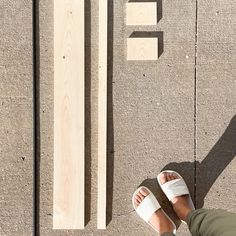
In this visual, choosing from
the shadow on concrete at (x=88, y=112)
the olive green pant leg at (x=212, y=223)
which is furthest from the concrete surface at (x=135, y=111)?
the olive green pant leg at (x=212, y=223)

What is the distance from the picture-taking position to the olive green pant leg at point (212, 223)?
6.66 feet

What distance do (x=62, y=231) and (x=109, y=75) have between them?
932 millimetres

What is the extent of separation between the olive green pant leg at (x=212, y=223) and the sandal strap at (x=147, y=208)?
237 millimetres

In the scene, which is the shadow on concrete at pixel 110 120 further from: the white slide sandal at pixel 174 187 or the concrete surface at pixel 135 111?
the white slide sandal at pixel 174 187

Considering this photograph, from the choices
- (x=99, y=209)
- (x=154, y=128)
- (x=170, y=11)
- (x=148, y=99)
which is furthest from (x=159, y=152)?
(x=170, y=11)

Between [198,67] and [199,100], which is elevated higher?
[198,67]

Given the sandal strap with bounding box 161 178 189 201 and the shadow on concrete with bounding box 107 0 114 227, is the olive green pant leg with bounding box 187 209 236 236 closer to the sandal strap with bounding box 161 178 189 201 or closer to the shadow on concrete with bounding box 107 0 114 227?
the sandal strap with bounding box 161 178 189 201

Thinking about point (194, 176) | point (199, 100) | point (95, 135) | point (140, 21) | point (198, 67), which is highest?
point (140, 21)

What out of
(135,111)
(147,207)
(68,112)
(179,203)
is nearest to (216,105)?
(135,111)

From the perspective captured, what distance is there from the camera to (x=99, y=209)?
2.40 meters

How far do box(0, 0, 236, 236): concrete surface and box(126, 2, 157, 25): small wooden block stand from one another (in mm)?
36

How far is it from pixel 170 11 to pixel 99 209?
120 cm

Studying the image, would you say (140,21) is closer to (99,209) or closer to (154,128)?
(154,128)

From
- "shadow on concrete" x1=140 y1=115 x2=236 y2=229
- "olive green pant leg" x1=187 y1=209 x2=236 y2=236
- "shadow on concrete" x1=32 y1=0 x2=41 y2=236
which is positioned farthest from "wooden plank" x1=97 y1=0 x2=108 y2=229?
"olive green pant leg" x1=187 y1=209 x2=236 y2=236
